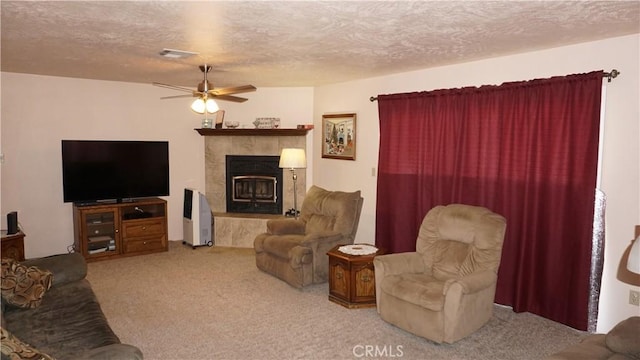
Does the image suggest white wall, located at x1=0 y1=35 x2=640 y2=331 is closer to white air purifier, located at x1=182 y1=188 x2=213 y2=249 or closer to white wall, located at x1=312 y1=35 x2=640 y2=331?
white wall, located at x1=312 y1=35 x2=640 y2=331

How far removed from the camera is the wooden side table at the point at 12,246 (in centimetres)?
459

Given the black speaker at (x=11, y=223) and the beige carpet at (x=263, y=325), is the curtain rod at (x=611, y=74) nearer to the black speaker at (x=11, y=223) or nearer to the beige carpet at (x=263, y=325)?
the beige carpet at (x=263, y=325)

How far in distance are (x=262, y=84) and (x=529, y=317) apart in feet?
14.5

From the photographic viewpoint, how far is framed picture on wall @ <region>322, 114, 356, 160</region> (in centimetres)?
579

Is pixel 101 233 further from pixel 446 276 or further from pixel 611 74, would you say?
pixel 611 74

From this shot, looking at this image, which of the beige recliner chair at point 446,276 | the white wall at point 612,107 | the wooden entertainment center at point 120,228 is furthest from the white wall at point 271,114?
the beige recliner chair at point 446,276

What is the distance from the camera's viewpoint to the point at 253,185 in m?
6.77

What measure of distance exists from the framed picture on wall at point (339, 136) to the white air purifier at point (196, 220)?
1.90 metres

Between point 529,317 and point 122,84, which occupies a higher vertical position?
point 122,84

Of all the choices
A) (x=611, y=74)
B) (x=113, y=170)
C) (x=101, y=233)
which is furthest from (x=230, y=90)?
(x=611, y=74)

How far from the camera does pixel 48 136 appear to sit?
18.5ft

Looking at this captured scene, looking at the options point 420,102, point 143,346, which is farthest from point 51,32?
point 420,102

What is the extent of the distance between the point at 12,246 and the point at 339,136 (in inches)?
158

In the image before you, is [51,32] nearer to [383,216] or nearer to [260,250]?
[260,250]
